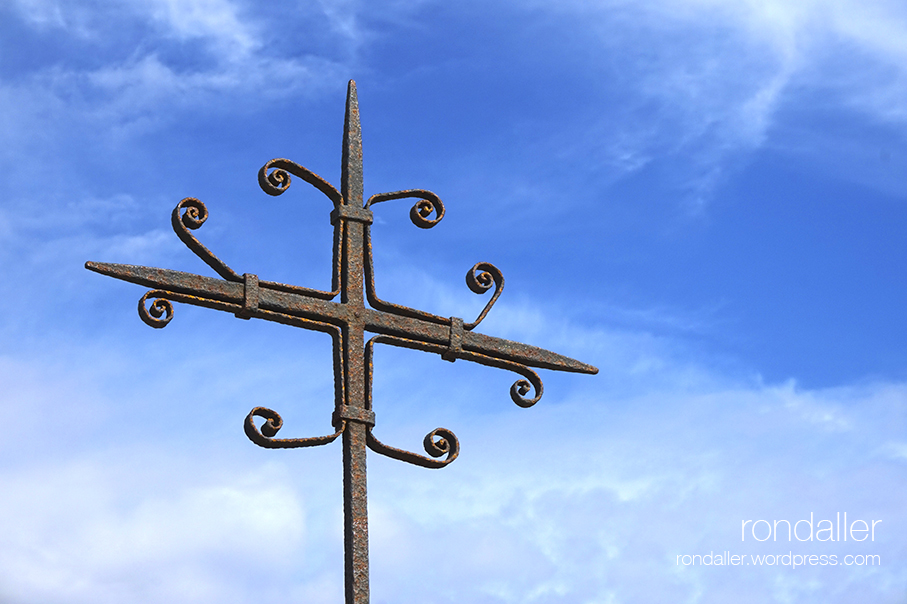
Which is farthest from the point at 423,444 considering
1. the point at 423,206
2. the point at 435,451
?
the point at 423,206

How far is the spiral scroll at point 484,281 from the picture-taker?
689cm

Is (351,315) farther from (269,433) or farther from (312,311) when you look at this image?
(269,433)

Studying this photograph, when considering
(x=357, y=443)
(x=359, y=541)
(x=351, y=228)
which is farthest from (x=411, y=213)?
(x=359, y=541)

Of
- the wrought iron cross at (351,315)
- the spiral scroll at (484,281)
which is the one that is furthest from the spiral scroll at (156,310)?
the spiral scroll at (484,281)

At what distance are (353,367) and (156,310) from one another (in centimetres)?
96

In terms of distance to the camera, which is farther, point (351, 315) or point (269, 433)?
point (351, 315)

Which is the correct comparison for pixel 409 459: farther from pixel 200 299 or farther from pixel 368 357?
pixel 200 299

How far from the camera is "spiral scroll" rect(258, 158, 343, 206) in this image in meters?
6.39

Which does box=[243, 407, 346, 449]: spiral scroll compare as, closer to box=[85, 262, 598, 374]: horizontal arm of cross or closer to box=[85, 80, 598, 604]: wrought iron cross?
box=[85, 80, 598, 604]: wrought iron cross

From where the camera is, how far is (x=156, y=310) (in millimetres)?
5930

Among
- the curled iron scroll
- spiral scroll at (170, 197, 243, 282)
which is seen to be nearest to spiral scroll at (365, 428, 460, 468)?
the curled iron scroll

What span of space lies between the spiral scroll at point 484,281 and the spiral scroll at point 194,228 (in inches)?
50.9

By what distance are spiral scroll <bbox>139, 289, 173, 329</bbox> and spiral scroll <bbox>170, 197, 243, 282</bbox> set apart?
1.01ft

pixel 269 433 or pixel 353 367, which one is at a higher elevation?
pixel 353 367
